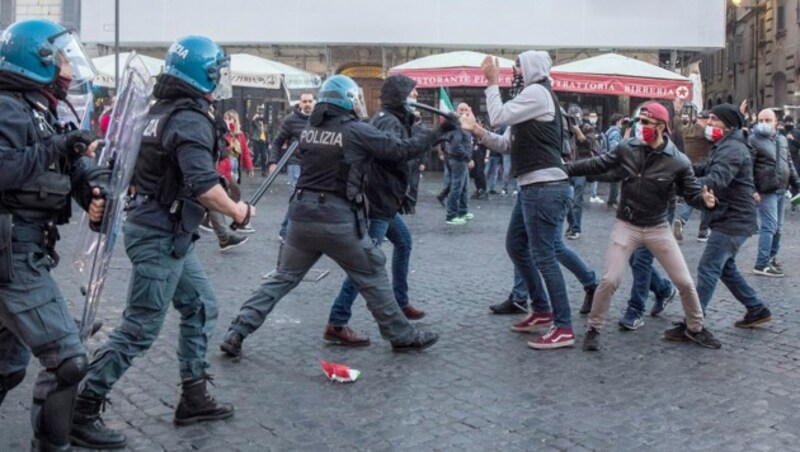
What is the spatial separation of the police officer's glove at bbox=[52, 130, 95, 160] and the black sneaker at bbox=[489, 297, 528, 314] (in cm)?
400

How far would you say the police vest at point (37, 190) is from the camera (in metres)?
3.56

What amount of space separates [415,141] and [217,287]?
3.14 m

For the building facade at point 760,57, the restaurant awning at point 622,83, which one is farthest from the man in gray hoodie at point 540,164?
the building facade at point 760,57

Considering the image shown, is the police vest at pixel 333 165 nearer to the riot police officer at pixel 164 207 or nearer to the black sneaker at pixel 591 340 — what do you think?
the riot police officer at pixel 164 207

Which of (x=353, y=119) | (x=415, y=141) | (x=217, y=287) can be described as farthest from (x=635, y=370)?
(x=217, y=287)

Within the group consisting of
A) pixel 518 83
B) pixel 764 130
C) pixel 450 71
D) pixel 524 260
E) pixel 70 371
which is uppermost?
pixel 450 71

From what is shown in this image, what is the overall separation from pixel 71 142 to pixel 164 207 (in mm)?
719

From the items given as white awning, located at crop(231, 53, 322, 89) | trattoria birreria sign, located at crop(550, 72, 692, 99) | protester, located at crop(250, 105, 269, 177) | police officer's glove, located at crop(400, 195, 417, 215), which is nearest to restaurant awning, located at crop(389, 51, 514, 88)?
trattoria birreria sign, located at crop(550, 72, 692, 99)

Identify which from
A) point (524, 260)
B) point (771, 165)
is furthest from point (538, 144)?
point (771, 165)

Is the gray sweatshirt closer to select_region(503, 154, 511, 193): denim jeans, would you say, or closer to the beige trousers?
the beige trousers

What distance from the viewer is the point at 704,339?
6078 millimetres

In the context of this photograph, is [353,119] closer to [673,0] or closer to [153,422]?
[153,422]

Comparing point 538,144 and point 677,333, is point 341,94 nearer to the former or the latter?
point 538,144

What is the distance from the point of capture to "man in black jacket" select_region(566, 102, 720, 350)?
5953 millimetres
